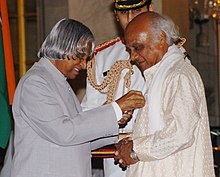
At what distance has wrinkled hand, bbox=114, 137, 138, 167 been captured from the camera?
4.52m

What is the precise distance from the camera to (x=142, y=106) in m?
4.61

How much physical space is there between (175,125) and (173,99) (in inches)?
5.8

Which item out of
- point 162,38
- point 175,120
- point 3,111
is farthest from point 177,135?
point 3,111

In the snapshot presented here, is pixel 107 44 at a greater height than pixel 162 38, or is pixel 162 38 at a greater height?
pixel 162 38

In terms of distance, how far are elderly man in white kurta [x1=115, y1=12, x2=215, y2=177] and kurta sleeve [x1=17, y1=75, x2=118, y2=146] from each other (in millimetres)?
191

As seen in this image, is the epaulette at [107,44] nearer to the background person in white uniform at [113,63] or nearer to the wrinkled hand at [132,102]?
the background person in white uniform at [113,63]

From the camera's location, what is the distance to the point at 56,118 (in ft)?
14.7

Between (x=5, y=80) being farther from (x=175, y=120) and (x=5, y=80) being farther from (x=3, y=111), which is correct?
(x=175, y=120)

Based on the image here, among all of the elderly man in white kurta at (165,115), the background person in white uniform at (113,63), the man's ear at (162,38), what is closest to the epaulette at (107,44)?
the background person in white uniform at (113,63)

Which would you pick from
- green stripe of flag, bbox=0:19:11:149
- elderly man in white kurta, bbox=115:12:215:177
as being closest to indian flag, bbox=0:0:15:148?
green stripe of flag, bbox=0:19:11:149

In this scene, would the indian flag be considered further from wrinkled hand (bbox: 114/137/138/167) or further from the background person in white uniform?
wrinkled hand (bbox: 114/137/138/167)

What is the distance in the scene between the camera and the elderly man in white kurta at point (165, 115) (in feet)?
14.2

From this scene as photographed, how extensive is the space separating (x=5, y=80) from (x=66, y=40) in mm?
1499

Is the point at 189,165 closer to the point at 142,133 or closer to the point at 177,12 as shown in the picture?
the point at 142,133
